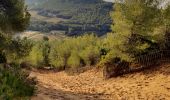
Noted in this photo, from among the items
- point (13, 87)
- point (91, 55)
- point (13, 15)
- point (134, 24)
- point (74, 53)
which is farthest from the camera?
point (74, 53)

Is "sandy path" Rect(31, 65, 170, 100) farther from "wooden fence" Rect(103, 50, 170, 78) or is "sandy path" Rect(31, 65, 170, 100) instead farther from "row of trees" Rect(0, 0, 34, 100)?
"row of trees" Rect(0, 0, 34, 100)

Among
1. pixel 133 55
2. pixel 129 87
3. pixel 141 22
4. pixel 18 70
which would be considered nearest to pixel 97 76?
pixel 133 55

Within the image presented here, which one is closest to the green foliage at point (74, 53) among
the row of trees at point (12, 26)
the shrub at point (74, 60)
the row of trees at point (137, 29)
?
the shrub at point (74, 60)

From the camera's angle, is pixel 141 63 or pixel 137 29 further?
pixel 141 63

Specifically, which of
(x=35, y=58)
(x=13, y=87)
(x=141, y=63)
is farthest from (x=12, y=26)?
(x=35, y=58)

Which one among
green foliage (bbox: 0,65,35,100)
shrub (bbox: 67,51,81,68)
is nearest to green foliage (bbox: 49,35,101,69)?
shrub (bbox: 67,51,81,68)

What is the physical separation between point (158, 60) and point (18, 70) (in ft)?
54.2

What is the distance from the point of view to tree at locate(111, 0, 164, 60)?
31.2 meters

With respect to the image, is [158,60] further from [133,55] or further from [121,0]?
[121,0]

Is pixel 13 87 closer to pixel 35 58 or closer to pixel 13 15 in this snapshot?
pixel 13 15

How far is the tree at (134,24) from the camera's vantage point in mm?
31203

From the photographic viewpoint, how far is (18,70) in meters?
18.1

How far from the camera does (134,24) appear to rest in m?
31.5

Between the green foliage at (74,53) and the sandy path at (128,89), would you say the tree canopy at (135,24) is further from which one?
the green foliage at (74,53)
